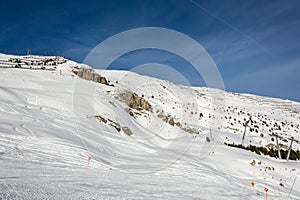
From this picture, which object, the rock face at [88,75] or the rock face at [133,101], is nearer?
the rock face at [133,101]

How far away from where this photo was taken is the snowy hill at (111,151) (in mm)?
6695

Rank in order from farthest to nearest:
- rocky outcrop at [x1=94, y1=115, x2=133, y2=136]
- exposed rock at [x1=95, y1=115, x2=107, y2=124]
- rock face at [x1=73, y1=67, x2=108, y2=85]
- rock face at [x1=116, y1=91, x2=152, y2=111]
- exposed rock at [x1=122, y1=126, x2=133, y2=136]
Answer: rock face at [x1=73, y1=67, x2=108, y2=85] → rock face at [x1=116, y1=91, x2=152, y2=111] → exposed rock at [x1=122, y1=126, x2=133, y2=136] → rocky outcrop at [x1=94, y1=115, x2=133, y2=136] → exposed rock at [x1=95, y1=115, x2=107, y2=124]

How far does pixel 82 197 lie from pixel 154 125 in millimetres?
22751

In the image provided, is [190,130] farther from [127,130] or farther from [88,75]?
[88,75]

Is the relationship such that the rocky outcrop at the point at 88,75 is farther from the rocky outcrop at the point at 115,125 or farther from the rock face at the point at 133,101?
the rocky outcrop at the point at 115,125

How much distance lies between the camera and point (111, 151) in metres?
13.9

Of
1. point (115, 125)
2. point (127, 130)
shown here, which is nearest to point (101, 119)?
point (115, 125)

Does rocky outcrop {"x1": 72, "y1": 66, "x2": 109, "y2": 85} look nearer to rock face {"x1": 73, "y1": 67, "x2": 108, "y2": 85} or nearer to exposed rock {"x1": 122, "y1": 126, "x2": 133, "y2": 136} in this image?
rock face {"x1": 73, "y1": 67, "x2": 108, "y2": 85}

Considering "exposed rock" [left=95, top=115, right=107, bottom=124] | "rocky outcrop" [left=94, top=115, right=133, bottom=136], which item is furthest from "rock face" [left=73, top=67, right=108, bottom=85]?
"exposed rock" [left=95, top=115, right=107, bottom=124]

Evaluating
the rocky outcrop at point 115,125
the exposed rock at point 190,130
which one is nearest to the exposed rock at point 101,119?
the rocky outcrop at point 115,125

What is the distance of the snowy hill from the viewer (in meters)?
6.70

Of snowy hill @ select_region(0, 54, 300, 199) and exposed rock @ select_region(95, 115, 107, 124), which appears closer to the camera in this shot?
snowy hill @ select_region(0, 54, 300, 199)

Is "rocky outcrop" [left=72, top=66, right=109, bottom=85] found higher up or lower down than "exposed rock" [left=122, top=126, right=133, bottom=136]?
higher up

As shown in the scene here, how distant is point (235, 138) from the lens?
30.5 m
